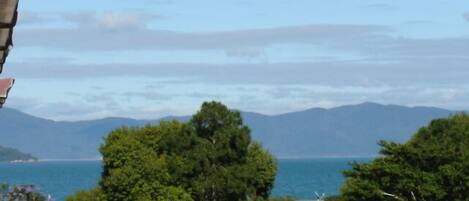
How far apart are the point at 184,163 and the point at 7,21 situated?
213ft

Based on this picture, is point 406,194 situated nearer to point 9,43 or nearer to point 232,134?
point 232,134

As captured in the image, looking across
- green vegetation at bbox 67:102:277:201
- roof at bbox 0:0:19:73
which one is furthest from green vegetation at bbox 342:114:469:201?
roof at bbox 0:0:19:73

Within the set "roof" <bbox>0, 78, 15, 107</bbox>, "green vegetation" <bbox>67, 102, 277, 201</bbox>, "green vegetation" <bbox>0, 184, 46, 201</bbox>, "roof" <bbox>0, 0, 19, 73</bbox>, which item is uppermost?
"roof" <bbox>0, 0, 19, 73</bbox>

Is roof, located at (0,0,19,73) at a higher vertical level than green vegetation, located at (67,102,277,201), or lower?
higher

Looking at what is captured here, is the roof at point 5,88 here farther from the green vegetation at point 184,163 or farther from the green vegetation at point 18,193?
the green vegetation at point 184,163

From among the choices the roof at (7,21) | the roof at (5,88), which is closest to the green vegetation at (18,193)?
the roof at (5,88)

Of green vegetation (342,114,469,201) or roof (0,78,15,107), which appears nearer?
roof (0,78,15,107)

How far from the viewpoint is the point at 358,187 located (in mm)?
61031

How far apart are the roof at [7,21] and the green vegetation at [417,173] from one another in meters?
54.2

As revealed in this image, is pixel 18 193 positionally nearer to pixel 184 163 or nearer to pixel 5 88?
pixel 184 163

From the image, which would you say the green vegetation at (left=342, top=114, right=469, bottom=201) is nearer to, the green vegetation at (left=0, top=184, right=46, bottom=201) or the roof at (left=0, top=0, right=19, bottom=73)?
the green vegetation at (left=0, top=184, right=46, bottom=201)

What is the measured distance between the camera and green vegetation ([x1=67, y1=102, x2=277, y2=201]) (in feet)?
222

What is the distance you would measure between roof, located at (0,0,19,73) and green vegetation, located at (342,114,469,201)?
54.2 metres

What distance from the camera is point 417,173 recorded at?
197 ft
